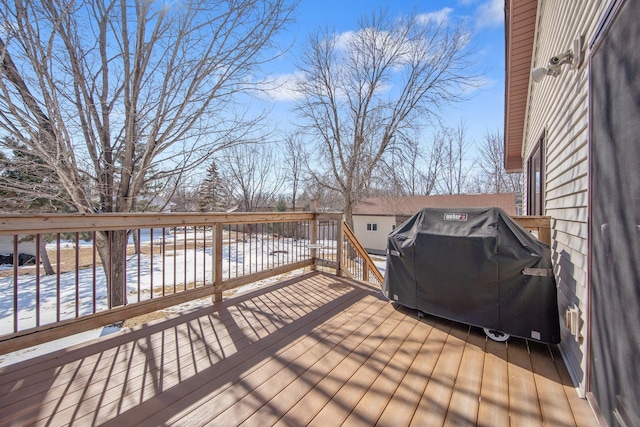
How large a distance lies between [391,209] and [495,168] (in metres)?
8.72

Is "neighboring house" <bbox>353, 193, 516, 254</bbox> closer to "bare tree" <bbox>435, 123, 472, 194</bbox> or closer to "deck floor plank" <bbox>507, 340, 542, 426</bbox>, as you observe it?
"bare tree" <bbox>435, 123, 472, 194</bbox>

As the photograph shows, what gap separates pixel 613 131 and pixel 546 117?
2529mm

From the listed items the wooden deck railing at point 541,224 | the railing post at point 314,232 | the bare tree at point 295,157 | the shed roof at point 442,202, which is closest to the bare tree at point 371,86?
the bare tree at point 295,157

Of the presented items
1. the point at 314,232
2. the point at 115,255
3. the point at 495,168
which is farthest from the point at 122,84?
the point at 495,168

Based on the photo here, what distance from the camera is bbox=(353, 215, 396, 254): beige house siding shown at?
18.8 meters

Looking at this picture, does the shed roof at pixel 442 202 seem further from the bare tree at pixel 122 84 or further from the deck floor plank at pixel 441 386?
the deck floor plank at pixel 441 386

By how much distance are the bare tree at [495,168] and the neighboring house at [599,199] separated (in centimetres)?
1872

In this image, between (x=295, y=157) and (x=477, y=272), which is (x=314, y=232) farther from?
(x=295, y=157)

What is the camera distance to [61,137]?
11.2 ft

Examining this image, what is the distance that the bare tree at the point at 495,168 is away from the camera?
18.8m

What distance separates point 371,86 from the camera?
1379 cm

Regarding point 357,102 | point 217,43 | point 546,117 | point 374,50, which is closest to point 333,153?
point 357,102

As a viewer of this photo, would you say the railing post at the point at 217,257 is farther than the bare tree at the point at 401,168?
No

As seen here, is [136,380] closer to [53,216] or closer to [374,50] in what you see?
[53,216]
